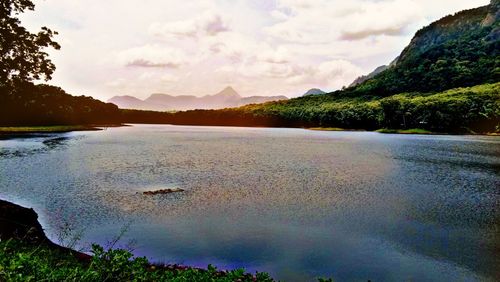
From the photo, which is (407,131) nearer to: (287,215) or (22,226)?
(287,215)

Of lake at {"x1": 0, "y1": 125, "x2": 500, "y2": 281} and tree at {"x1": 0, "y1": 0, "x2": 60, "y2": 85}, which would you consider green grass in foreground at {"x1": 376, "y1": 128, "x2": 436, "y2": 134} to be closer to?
lake at {"x1": 0, "y1": 125, "x2": 500, "y2": 281}

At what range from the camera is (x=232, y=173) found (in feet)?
167

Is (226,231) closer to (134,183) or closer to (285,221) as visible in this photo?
(285,221)

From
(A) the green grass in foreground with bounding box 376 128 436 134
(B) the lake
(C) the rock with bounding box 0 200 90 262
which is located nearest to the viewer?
(C) the rock with bounding box 0 200 90 262

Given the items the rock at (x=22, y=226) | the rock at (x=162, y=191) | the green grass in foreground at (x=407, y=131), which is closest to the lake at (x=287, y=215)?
the rock at (x=162, y=191)

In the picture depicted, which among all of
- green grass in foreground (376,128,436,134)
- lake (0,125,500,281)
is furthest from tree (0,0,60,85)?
green grass in foreground (376,128,436,134)

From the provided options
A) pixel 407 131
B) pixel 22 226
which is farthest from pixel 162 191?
pixel 407 131

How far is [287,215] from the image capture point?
2911cm

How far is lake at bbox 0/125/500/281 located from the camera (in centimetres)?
2003

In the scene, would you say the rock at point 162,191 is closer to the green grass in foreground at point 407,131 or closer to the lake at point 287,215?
the lake at point 287,215

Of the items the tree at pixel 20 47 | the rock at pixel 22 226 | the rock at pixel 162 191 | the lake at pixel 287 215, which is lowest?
the lake at pixel 287 215

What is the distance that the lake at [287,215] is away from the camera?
20.0 metres

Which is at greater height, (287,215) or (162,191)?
(162,191)

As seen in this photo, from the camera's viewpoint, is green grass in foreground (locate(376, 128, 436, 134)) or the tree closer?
the tree
